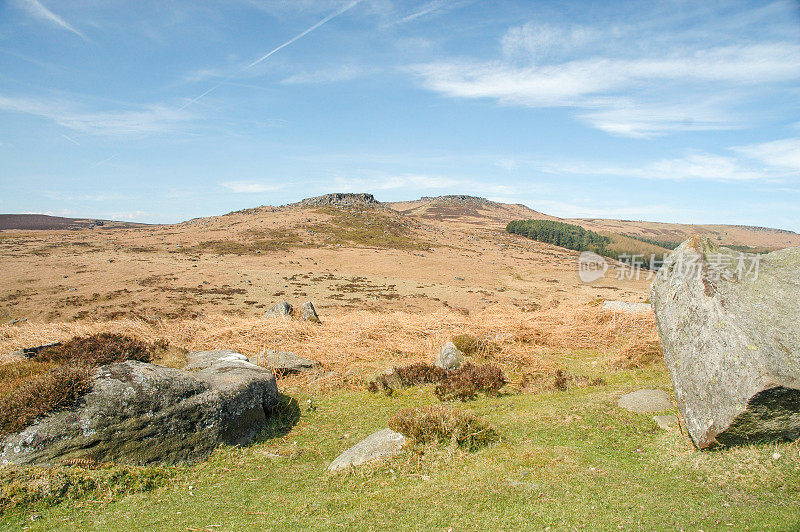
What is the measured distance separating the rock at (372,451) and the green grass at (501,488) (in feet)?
0.83

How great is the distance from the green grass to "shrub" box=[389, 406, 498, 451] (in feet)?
0.78

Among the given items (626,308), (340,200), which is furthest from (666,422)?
(340,200)

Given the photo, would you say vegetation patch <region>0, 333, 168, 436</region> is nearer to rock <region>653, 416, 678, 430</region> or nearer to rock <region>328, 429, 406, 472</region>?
rock <region>328, 429, 406, 472</region>

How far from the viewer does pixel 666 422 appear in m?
7.55

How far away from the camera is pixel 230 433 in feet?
27.2

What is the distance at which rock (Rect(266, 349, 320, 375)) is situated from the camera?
1295cm

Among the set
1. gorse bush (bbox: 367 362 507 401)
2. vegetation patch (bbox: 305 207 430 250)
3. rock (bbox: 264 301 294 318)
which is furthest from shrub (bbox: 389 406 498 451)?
vegetation patch (bbox: 305 207 430 250)

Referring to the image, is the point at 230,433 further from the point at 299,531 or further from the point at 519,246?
the point at 519,246

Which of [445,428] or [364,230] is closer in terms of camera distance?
[445,428]

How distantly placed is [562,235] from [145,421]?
409 ft

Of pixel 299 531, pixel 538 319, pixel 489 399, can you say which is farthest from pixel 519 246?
pixel 299 531

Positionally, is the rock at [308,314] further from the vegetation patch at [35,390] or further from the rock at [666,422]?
the rock at [666,422]

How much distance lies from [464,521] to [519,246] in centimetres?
9904

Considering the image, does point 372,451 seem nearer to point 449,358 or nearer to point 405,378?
point 405,378
